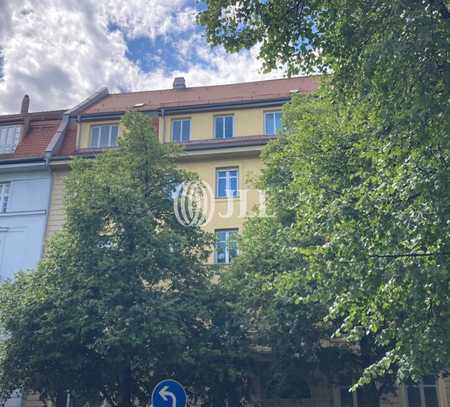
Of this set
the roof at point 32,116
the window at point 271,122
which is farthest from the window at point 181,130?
the roof at point 32,116

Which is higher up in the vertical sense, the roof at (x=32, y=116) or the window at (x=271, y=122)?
the roof at (x=32, y=116)

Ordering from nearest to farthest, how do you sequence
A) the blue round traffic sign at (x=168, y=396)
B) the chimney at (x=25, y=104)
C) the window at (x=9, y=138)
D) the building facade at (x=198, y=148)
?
1. the blue round traffic sign at (x=168, y=396)
2. the building facade at (x=198, y=148)
3. the window at (x=9, y=138)
4. the chimney at (x=25, y=104)

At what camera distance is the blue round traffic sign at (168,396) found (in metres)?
8.69

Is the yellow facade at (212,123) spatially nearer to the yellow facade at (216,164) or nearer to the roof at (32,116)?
the yellow facade at (216,164)

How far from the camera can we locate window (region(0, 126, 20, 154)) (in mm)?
25531

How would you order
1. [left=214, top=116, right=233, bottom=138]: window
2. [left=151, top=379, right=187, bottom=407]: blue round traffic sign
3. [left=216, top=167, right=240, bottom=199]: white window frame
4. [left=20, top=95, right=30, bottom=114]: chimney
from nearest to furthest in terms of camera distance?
[left=151, top=379, right=187, bottom=407]: blue round traffic sign < [left=216, top=167, right=240, bottom=199]: white window frame < [left=214, top=116, right=233, bottom=138]: window < [left=20, top=95, right=30, bottom=114]: chimney

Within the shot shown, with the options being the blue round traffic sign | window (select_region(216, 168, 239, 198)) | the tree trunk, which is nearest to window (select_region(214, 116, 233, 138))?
window (select_region(216, 168, 239, 198))

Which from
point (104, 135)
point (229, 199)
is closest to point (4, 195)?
point (104, 135)

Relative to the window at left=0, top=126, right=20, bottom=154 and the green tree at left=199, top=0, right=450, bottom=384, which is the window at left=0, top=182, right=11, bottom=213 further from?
the green tree at left=199, top=0, right=450, bottom=384

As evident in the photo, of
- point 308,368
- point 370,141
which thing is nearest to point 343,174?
point 370,141

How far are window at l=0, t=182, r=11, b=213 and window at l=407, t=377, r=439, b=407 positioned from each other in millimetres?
17082

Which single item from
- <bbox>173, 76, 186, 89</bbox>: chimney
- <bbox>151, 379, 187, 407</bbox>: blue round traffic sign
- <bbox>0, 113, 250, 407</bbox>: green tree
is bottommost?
<bbox>151, 379, 187, 407</bbox>: blue round traffic sign

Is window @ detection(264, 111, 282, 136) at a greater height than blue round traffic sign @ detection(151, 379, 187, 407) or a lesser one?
greater

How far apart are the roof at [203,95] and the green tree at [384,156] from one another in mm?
13165
